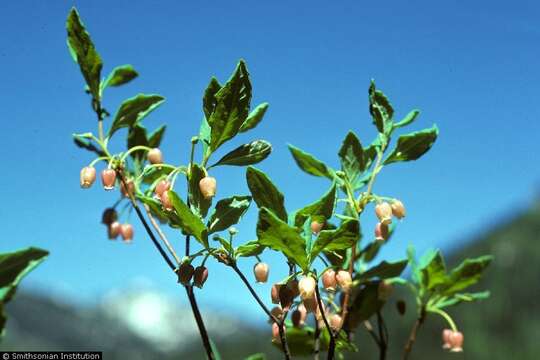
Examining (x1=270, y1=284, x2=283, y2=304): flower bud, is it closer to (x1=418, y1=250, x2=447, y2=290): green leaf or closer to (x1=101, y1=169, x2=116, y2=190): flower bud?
(x1=101, y1=169, x2=116, y2=190): flower bud

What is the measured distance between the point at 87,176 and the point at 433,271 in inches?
47.5

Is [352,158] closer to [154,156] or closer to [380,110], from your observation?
[380,110]

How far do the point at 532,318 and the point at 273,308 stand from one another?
20127mm

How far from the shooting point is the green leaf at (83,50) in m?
1.81

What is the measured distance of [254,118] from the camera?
1.80 meters

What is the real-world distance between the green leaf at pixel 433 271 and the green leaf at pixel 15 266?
144 cm

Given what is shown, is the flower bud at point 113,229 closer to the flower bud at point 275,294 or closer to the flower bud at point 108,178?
the flower bud at point 108,178

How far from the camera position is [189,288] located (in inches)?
64.9

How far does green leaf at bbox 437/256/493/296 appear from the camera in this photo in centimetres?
229

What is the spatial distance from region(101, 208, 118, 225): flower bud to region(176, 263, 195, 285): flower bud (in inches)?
30.1

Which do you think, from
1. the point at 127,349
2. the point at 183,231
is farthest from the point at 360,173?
the point at 127,349

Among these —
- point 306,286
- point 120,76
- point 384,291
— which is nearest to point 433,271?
point 384,291

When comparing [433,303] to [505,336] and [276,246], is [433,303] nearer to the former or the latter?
[276,246]

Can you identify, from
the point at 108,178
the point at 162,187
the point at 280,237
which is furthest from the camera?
the point at 108,178
